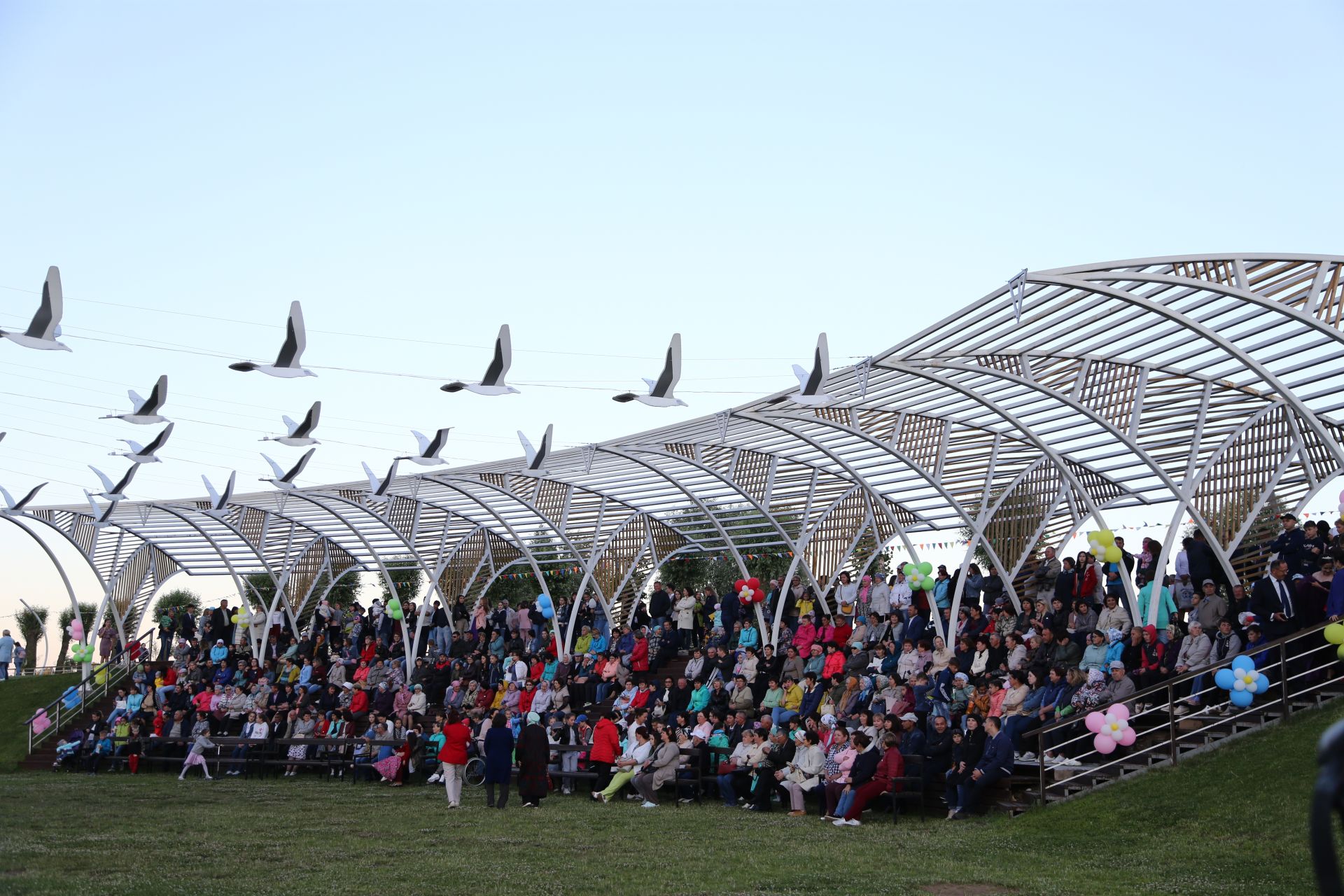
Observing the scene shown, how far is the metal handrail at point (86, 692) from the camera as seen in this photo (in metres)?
27.5

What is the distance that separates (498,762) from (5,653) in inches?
938

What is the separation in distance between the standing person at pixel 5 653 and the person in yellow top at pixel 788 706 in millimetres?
24113

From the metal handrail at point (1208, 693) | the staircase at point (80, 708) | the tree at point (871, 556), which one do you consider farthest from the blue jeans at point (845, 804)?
the staircase at point (80, 708)

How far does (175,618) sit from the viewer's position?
35812 mm

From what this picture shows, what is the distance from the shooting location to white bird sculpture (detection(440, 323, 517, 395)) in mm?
14555

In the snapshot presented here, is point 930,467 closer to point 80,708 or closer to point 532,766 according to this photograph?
point 532,766

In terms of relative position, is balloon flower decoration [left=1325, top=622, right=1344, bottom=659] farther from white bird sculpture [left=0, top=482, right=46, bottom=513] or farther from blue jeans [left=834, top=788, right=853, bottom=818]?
white bird sculpture [left=0, top=482, right=46, bottom=513]

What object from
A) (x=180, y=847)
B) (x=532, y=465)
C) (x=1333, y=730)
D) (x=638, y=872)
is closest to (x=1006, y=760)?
(x=638, y=872)

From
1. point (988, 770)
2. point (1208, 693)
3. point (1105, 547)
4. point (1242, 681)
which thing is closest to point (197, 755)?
point (988, 770)

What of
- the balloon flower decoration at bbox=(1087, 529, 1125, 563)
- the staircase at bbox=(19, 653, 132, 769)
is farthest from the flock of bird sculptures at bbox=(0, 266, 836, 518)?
the staircase at bbox=(19, 653, 132, 769)

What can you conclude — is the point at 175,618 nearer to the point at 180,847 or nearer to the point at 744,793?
the point at 744,793

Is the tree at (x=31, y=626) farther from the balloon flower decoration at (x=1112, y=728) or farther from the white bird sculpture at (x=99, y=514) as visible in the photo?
the balloon flower decoration at (x=1112, y=728)

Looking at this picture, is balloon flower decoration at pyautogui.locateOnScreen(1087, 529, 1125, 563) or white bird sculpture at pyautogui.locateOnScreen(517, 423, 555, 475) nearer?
balloon flower decoration at pyautogui.locateOnScreen(1087, 529, 1125, 563)

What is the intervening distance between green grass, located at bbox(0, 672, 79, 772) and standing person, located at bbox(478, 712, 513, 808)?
14616 millimetres
